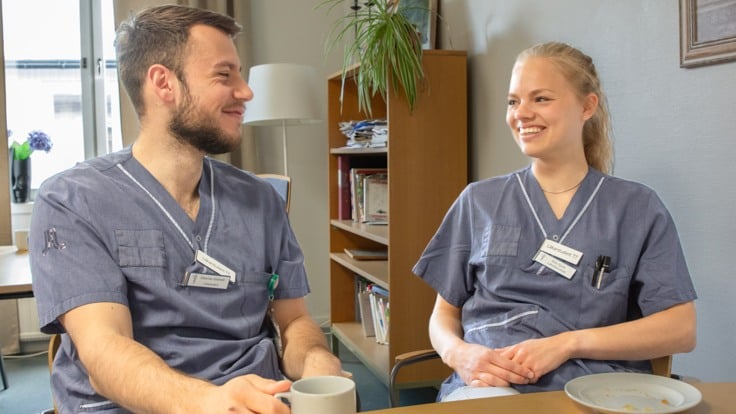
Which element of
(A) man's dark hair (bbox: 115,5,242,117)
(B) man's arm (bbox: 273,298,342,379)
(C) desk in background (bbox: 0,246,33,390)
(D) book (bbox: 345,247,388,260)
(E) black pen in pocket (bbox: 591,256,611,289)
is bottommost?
(D) book (bbox: 345,247,388,260)

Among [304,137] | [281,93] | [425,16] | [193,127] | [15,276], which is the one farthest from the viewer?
[304,137]

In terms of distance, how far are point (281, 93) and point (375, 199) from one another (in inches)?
29.1

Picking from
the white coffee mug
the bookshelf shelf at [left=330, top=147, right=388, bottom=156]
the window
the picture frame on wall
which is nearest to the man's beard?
the white coffee mug

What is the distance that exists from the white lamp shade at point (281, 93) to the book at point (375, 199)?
51 centimetres

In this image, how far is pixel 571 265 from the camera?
159 centimetres

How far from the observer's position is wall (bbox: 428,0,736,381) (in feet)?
5.58

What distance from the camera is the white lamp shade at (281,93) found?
3660 millimetres

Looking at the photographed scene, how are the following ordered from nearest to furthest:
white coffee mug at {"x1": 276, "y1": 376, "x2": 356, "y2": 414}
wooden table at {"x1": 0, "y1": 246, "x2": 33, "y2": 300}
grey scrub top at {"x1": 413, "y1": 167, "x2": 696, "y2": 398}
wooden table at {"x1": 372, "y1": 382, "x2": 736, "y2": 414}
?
white coffee mug at {"x1": 276, "y1": 376, "x2": 356, "y2": 414}
wooden table at {"x1": 372, "y1": 382, "x2": 736, "y2": 414}
grey scrub top at {"x1": 413, "y1": 167, "x2": 696, "y2": 398}
wooden table at {"x1": 0, "y1": 246, "x2": 33, "y2": 300}

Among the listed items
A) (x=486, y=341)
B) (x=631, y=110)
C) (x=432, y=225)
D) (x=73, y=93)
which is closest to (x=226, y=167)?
(x=486, y=341)

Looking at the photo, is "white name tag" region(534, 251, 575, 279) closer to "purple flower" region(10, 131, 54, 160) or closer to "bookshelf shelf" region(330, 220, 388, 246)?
"bookshelf shelf" region(330, 220, 388, 246)

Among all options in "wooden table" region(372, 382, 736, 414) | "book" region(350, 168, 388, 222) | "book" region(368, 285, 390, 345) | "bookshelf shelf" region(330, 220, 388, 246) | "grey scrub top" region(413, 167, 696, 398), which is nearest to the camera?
"wooden table" region(372, 382, 736, 414)

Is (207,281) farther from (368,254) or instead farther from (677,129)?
(368,254)

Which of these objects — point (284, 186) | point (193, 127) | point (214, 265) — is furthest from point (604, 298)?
point (284, 186)

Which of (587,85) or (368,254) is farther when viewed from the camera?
(368,254)
